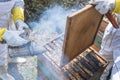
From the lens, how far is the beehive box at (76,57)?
3.28 meters

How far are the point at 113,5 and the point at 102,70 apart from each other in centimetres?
154

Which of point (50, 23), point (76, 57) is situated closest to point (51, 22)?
point (50, 23)

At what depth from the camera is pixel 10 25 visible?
345cm

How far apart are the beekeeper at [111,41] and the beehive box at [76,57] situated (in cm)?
20

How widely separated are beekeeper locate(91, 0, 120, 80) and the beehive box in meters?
0.20

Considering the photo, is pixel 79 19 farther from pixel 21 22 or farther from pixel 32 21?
pixel 32 21

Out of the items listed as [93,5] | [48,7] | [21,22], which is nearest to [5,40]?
[21,22]

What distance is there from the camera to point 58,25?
5520 millimetres

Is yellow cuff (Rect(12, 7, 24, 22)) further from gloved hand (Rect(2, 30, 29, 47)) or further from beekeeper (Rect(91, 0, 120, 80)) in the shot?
beekeeper (Rect(91, 0, 120, 80))

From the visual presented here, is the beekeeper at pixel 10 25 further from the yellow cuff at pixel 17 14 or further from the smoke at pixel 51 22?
the smoke at pixel 51 22

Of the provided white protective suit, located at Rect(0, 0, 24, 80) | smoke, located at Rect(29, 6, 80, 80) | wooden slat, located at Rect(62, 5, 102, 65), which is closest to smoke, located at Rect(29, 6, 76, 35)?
smoke, located at Rect(29, 6, 80, 80)

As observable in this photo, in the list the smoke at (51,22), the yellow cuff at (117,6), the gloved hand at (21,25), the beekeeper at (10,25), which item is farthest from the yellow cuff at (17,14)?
the smoke at (51,22)

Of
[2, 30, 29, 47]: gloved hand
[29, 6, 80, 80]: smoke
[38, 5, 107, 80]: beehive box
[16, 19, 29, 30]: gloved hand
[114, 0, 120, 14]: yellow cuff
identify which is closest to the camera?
[2, 30, 29, 47]: gloved hand

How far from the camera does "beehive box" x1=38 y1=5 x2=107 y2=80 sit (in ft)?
10.8
